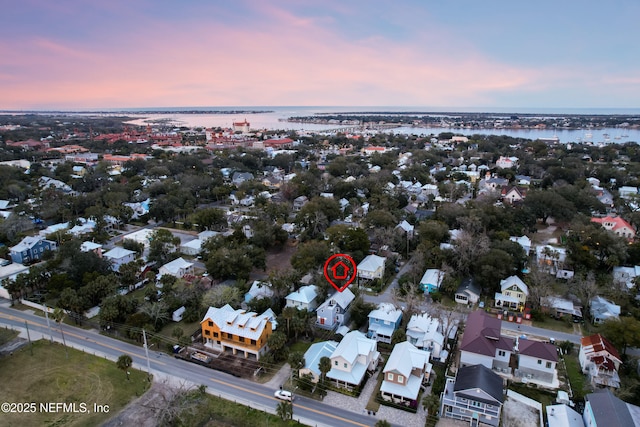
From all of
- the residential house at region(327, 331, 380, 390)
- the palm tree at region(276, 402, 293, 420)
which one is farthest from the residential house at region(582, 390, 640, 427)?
the palm tree at region(276, 402, 293, 420)

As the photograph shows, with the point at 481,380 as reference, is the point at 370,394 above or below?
below

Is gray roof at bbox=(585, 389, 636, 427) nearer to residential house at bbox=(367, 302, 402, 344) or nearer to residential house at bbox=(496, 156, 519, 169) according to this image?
residential house at bbox=(367, 302, 402, 344)

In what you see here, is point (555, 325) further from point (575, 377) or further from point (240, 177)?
point (240, 177)

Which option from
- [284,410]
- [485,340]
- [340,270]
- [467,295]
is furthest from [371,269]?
[284,410]

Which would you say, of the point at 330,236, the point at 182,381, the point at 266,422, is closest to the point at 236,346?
the point at 182,381

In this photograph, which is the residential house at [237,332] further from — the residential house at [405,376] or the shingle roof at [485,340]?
the shingle roof at [485,340]

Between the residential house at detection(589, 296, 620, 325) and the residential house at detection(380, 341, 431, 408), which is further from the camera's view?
the residential house at detection(589, 296, 620, 325)

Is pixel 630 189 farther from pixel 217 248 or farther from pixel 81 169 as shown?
pixel 81 169
